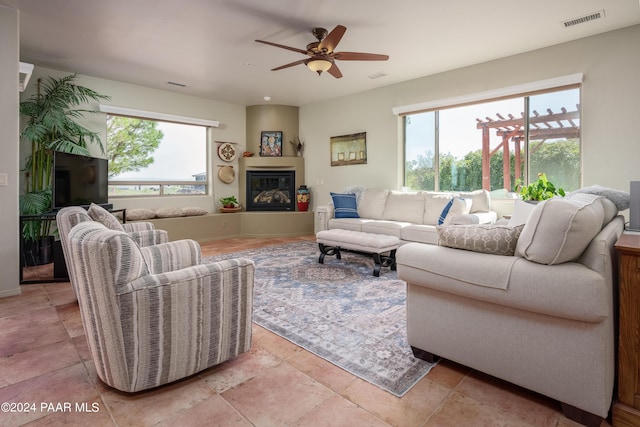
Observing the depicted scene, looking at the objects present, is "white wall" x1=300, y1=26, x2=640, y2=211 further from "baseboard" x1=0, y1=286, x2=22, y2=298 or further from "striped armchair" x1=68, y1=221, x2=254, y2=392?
"baseboard" x1=0, y1=286, x2=22, y2=298

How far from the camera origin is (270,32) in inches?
143

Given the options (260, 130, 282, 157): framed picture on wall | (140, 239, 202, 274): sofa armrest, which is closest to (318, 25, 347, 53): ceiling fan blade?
(140, 239, 202, 274): sofa armrest

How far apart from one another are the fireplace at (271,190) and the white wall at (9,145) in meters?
4.00

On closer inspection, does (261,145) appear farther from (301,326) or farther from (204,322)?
(204,322)

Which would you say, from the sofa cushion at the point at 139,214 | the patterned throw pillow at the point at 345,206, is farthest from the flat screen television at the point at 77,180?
the patterned throw pillow at the point at 345,206

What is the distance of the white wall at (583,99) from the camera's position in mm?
3562

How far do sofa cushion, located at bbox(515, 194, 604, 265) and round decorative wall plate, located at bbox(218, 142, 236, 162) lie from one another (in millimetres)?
6013

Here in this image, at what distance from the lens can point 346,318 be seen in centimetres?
249

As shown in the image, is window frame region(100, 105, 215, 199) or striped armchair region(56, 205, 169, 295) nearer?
striped armchair region(56, 205, 169, 295)

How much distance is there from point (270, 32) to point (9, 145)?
277cm

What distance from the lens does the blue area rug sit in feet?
6.00

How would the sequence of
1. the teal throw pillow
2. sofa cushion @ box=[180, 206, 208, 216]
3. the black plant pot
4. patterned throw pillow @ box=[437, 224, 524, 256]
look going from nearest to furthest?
patterned throw pillow @ box=[437, 224, 524, 256]
the black plant pot
the teal throw pillow
sofa cushion @ box=[180, 206, 208, 216]

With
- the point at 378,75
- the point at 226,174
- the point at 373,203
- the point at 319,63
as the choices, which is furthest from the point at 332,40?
the point at 226,174

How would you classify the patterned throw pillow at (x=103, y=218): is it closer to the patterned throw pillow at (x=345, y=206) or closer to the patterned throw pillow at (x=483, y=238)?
the patterned throw pillow at (x=483, y=238)
